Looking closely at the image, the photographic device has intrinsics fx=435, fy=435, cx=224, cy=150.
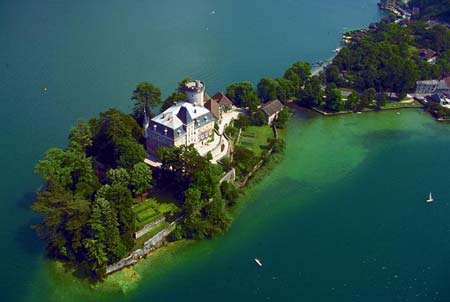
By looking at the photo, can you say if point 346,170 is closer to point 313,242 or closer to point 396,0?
point 313,242

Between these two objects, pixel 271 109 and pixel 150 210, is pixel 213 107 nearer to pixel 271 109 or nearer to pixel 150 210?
pixel 271 109

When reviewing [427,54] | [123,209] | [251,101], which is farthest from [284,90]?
[123,209]

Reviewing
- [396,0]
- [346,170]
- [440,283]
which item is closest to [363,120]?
[346,170]

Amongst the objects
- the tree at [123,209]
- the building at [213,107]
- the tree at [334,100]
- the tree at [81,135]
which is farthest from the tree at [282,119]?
the tree at [123,209]

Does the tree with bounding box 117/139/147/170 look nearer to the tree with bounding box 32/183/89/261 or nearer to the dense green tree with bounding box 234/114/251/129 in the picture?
the tree with bounding box 32/183/89/261

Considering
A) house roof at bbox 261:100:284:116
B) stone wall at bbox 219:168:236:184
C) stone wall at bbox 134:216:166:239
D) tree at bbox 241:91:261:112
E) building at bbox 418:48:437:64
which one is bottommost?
stone wall at bbox 134:216:166:239

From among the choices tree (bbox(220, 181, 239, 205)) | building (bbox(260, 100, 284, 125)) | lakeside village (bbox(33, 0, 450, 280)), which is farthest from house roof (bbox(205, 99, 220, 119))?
tree (bbox(220, 181, 239, 205))
